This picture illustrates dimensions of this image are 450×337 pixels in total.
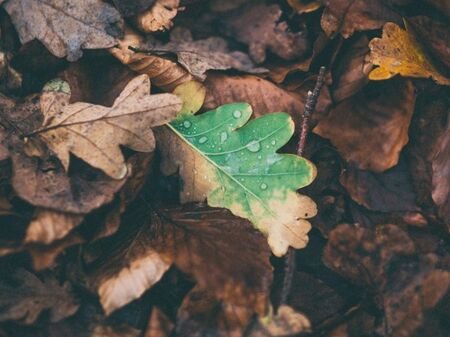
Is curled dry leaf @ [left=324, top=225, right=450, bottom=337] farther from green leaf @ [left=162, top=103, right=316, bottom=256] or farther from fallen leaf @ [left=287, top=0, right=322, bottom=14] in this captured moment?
fallen leaf @ [left=287, top=0, right=322, bottom=14]

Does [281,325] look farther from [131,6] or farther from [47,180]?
[131,6]

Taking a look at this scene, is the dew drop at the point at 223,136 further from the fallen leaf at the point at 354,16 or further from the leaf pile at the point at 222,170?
the fallen leaf at the point at 354,16

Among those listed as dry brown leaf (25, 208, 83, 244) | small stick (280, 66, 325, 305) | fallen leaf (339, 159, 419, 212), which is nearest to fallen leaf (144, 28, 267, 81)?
small stick (280, 66, 325, 305)

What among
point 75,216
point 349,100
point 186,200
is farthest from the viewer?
point 349,100

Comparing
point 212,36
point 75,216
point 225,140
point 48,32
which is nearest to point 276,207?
point 225,140

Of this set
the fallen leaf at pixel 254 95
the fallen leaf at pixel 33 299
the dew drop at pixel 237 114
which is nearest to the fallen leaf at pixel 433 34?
the fallen leaf at pixel 254 95

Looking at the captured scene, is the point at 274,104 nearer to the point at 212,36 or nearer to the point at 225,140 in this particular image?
the point at 225,140
